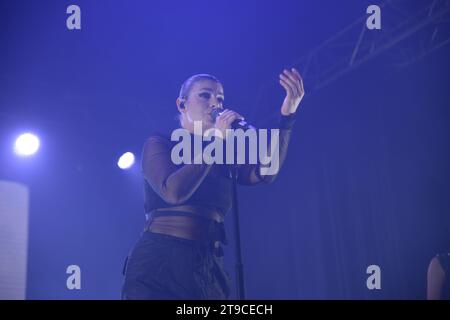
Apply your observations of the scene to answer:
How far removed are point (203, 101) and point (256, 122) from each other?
0.28m

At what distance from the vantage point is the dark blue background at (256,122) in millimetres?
3016

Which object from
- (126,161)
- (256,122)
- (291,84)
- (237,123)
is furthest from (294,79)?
(126,161)

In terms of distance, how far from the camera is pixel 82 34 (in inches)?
127

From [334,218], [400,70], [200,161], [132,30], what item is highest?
[132,30]

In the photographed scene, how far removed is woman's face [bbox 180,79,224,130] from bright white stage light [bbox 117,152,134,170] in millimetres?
329

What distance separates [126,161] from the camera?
3.08 m

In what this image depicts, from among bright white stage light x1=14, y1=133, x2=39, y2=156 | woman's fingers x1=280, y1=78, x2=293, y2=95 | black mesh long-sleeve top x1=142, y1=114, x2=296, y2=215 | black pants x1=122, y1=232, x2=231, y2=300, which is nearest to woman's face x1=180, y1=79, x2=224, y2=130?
black mesh long-sleeve top x1=142, y1=114, x2=296, y2=215

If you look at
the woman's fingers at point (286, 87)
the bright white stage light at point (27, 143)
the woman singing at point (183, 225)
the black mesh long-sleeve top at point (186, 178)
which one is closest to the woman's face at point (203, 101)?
the woman singing at point (183, 225)

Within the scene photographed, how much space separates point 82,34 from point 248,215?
124cm

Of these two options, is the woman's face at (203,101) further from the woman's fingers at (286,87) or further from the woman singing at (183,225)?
the woman's fingers at (286,87)

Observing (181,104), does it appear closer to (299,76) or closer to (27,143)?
(299,76)

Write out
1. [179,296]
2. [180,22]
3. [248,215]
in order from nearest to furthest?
[179,296], [248,215], [180,22]
